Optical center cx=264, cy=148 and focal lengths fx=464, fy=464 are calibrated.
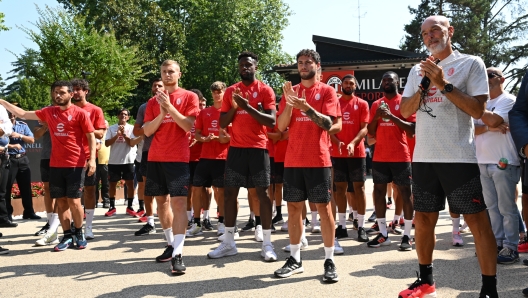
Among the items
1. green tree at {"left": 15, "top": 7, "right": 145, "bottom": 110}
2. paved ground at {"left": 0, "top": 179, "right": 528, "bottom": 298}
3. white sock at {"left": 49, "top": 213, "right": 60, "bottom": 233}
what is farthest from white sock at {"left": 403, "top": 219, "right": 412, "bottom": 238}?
green tree at {"left": 15, "top": 7, "right": 145, "bottom": 110}

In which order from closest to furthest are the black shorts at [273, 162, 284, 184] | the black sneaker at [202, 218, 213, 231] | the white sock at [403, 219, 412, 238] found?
the white sock at [403, 219, 412, 238], the black sneaker at [202, 218, 213, 231], the black shorts at [273, 162, 284, 184]

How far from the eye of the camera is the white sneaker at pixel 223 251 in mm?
5833

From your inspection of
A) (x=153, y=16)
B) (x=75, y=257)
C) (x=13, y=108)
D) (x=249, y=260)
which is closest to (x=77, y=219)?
(x=75, y=257)

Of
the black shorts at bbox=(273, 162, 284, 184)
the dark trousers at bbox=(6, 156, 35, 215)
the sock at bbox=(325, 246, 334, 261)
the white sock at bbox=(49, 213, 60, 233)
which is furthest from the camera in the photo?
the dark trousers at bbox=(6, 156, 35, 215)

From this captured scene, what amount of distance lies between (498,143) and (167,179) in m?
4.02

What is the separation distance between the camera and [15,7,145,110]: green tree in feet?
77.9

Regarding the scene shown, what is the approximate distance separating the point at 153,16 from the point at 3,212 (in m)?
28.3

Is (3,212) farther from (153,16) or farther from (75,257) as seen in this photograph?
(153,16)

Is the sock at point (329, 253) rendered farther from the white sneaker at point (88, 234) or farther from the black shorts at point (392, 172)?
the white sneaker at point (88, 234)

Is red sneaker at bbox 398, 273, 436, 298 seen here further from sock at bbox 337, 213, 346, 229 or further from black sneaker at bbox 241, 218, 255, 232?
black sneaker at bbox 241, 218, 255, 232

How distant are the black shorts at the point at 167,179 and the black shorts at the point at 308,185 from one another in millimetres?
1249

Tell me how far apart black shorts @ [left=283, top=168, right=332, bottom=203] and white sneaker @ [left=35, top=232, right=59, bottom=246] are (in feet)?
12.9

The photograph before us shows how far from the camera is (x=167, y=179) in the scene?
5.51 meters

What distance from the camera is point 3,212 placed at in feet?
29.6
